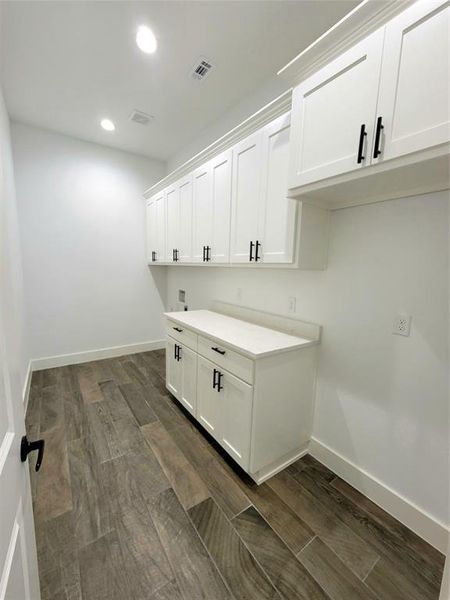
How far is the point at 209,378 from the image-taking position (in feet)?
6.58

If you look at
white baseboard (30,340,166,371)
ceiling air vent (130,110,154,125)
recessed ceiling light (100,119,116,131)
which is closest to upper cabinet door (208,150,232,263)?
ceiling air vent (130,110,154,125)

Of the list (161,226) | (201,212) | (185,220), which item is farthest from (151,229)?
(201,212)

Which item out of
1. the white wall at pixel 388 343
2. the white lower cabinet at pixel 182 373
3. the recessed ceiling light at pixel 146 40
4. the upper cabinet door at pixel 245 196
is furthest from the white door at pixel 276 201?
the white lower cabinet at pixel 182 373

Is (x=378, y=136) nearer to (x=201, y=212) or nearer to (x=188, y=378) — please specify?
(x=201, y=212)

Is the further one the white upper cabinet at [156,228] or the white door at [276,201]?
the white upper cabinet at [156,228]

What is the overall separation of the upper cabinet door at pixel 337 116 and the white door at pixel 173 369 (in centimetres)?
179

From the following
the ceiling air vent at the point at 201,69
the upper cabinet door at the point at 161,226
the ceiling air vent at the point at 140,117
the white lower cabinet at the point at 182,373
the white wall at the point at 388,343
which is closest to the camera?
the white wall at the point at 388,343

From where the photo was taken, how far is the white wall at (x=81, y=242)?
3.07 meters

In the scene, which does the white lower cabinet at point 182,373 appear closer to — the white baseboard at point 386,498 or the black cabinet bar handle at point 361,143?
the white baseboard at point 386,498

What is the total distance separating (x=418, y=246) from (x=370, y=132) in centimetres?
66

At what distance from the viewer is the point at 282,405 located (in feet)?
5.75

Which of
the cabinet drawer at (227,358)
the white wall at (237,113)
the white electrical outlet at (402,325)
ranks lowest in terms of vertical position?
the cabinet drawer at (227,358)

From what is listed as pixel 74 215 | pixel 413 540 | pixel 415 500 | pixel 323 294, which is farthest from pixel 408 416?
pixel 74 215

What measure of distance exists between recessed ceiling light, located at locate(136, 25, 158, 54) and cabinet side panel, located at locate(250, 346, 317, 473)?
2.31m
